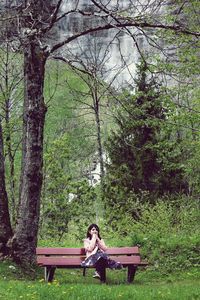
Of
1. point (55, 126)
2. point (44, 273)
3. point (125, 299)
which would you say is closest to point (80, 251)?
point (44, 273)

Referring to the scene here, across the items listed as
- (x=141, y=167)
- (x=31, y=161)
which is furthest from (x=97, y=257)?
(x=141, y=167)

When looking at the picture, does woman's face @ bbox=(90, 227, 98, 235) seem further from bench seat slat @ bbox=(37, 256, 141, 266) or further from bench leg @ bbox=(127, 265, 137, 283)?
bench leg @ bbox=(127, 265, 137, 283)

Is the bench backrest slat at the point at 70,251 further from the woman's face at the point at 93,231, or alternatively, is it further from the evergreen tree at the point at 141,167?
the evergreen tree at the point at 141,167

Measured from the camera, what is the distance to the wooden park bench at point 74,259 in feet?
28.1

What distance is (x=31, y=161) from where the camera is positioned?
953 cm

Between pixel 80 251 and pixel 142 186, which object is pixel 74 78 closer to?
pixel 142 186

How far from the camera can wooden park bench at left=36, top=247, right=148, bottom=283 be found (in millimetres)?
8562

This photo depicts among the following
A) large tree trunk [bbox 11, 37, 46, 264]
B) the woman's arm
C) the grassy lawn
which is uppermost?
large tree trunk [bbox 11, 37, 46, 264]

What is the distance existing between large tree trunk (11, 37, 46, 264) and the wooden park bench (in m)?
0.33

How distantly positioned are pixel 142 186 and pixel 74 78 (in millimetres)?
13067

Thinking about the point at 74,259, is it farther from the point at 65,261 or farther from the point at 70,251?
the point at 70,251

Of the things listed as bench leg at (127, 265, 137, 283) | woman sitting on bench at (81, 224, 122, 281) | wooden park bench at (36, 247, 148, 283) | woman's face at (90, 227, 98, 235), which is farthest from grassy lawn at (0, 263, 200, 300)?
woman's face at (90, 227, 98, 235)

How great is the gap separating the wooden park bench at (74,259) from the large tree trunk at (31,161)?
33cm

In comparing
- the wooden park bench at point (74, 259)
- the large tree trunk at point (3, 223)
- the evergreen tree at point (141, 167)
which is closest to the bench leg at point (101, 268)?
the wooden park bench at point (74, 259)
